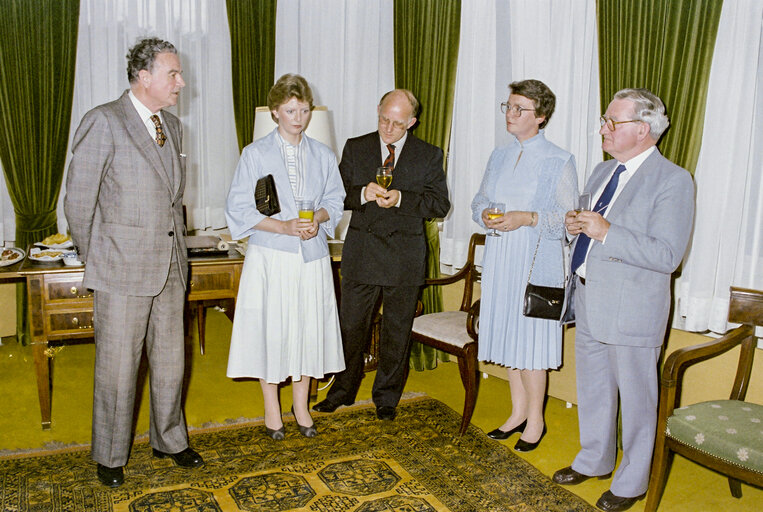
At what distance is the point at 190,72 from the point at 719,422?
15.4 feet

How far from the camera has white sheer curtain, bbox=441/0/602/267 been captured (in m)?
3.84

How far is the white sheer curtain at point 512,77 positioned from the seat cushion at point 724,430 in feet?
5.25

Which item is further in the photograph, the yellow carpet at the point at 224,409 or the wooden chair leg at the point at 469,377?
the wooden chair leg at the point at 469,377

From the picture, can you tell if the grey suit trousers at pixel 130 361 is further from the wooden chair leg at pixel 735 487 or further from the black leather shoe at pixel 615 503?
the wooden chair leg at pixel 735 487

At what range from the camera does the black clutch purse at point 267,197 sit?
3.04 metres

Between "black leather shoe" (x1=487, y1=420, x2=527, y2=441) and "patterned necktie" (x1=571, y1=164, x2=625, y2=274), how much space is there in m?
1.05

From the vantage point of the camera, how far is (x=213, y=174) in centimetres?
572

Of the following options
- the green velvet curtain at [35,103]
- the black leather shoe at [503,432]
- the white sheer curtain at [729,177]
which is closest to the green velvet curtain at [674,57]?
the white sheer curtain at [729,177]

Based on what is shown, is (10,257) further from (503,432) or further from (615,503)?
(615,503)

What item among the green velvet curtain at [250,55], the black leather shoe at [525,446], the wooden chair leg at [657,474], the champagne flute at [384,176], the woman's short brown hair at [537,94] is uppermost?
the green velvet curtain at [250,55]

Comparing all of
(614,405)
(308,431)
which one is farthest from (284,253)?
(614,405)

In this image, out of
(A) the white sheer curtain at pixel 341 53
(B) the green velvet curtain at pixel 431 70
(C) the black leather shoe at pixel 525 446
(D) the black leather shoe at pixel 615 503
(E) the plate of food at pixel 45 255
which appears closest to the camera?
(D) the black leather shoe at pixel 615 503

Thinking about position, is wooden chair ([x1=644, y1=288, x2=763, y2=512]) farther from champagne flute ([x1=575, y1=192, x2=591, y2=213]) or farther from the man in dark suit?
the man in dark suit

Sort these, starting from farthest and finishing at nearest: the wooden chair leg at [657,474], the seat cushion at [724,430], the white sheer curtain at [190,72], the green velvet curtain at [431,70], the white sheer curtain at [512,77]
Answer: the white sheer curtain at [190,72] < the green velvet curtain at [431,70] < the white sheer curtain at [512,77] < the wooden chair leg at [657,474] < the seat cushion at [724,430]
